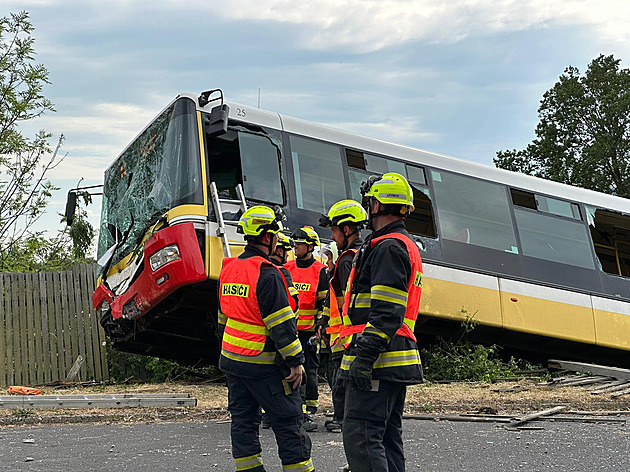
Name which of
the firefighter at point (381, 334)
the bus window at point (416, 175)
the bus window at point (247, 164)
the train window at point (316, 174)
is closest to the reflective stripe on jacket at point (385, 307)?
the firefighter at point (381, 334)

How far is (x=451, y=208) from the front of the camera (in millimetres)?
10539

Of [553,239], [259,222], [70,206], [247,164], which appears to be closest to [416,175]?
[553,239]

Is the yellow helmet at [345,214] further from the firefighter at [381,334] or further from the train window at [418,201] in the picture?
the train window at [418,201]

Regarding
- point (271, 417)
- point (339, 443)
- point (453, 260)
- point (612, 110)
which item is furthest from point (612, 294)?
point (612, 110)

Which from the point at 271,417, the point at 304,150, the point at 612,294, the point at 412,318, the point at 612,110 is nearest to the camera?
the point at 412,318

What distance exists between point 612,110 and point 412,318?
34.1 meters

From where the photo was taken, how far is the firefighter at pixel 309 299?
6.93 meters

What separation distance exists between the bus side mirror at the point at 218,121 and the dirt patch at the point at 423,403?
3108mm

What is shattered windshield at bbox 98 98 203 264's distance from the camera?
27.3ft

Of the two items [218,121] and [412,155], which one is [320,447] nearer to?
[218,121]

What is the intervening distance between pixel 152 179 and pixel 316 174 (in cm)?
205

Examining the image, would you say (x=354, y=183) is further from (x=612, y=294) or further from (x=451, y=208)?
(x=612, y=294)

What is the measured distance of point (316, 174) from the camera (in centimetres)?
936

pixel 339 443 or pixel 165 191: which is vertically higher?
pixel 165 191
